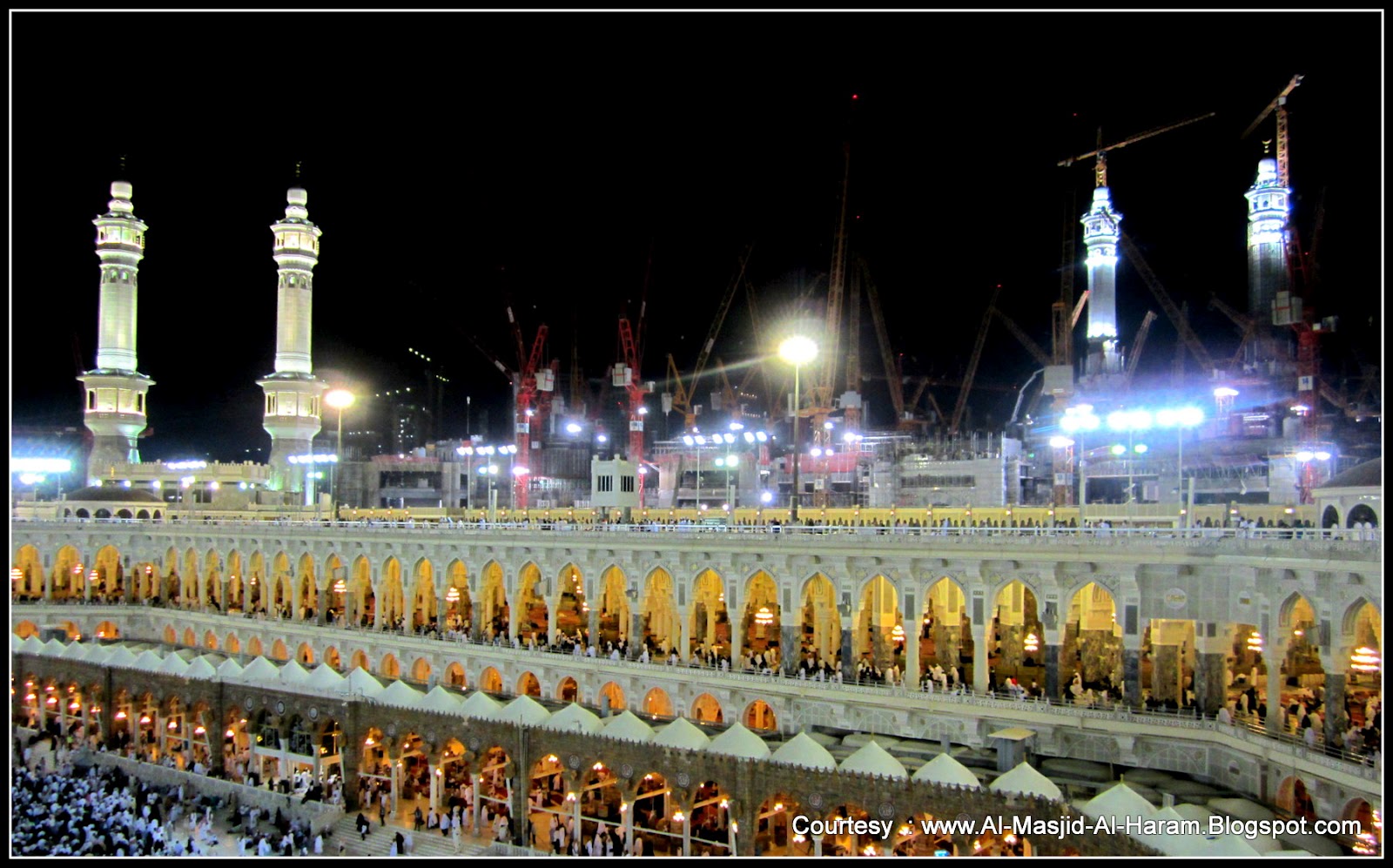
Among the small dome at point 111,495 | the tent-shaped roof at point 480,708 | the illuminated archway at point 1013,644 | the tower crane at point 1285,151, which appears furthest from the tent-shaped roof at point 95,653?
the tower crane at point 1285,151

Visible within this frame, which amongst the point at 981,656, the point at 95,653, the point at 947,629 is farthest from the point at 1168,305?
the point at 95,653

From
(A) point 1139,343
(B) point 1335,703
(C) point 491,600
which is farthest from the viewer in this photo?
(A) point 1139,343

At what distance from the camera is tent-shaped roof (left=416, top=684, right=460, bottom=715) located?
27906 millimetres

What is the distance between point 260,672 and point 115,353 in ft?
135

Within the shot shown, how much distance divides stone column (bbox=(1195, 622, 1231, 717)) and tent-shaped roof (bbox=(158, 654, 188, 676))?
99.5 ft

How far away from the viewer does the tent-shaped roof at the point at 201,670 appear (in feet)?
105

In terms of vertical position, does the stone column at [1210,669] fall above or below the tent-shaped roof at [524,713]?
above

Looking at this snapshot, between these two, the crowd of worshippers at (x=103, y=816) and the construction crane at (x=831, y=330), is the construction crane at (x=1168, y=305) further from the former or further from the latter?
the crowd of worshippers at (x=103, y=816)

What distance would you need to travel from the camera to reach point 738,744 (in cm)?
2302

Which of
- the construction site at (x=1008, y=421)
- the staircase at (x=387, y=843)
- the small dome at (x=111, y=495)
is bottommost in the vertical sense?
the staircase at (x=387, y=843)

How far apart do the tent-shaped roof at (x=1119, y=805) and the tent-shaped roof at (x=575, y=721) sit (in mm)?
11795

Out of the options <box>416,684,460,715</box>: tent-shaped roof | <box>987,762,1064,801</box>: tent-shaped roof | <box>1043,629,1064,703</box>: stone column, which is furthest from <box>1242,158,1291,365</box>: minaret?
<box>416,684,460,715</box>: tent-shaped roof

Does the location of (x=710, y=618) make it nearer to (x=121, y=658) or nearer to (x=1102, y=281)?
(x=121, y=658)

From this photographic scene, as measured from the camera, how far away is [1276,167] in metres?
74.0
